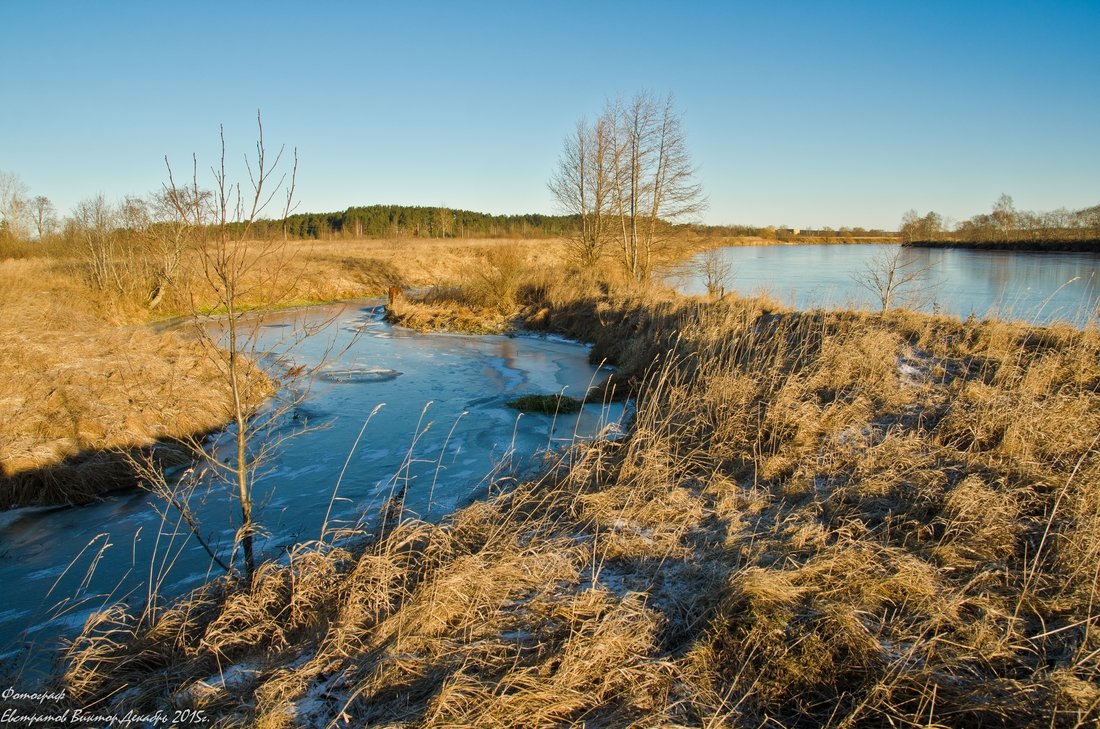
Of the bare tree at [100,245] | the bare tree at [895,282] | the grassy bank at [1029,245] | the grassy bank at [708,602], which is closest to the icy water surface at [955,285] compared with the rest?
the bare tree at [895,282]

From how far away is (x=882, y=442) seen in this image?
5.24m

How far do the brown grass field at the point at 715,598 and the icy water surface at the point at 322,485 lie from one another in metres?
0.73

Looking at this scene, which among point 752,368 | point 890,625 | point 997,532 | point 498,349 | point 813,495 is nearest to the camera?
point 890,625

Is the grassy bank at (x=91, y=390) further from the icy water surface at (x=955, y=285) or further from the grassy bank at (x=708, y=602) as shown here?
the icy water surface at (x=955, y=285)

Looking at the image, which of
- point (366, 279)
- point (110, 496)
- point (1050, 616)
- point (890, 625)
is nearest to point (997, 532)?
point (1050, 616)

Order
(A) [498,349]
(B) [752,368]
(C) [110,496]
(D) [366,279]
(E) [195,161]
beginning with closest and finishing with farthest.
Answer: (E) [195,161]
(C) [110,496]
(B) [752,368]
(A) [498,349]
(D) [366,279]

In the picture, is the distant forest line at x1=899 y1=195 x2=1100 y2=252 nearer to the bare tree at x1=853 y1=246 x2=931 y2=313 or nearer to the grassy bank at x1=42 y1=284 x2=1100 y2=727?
the bare tree at x1=853 y1=246 x2=931 y2=313

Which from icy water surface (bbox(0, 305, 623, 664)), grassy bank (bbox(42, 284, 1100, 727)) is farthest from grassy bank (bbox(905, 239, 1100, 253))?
grassy bank (bbox(42, 284, 1100, 727))

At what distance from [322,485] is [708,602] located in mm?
4830

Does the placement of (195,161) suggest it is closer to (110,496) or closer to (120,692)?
(120,692)

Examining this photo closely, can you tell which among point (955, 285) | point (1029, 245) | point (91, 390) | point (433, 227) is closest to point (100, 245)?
point (91, 390)

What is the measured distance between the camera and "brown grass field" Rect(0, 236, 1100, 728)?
2566 millimetres

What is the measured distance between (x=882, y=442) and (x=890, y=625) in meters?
2.74

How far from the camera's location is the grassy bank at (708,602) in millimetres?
2564
